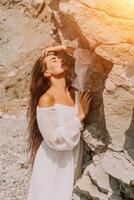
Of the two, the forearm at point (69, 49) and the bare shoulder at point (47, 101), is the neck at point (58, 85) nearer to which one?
the bare shoulder at point (47, 101)

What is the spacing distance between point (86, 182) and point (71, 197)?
0.18 m

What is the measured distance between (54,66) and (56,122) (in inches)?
15.7

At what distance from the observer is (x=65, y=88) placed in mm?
3959

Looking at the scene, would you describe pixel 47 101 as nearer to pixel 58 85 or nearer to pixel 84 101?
pixel 58 85

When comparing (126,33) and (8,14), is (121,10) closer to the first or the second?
(126,33)

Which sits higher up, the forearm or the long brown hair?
the forearm

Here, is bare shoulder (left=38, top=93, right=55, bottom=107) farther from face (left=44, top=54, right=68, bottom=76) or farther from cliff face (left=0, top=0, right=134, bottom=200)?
cliff face (left=0, top=0, right=134, bottom=200)

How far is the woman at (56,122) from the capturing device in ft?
12.6

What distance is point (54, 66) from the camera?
12.9 ft

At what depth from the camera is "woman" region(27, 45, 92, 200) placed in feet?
12.6

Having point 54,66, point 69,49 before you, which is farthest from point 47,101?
point 69,49

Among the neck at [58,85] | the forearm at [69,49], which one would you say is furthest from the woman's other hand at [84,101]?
the forearm at [69,49]

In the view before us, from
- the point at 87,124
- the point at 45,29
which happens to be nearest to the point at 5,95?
the point at 45,29

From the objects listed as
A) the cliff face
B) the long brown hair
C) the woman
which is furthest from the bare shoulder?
the cliff face
